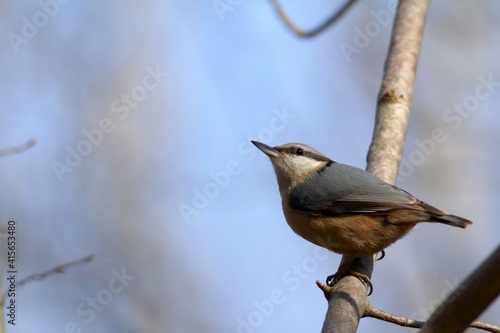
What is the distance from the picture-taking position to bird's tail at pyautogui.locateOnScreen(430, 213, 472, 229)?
2902 millimetres

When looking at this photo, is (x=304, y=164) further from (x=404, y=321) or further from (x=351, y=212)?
(x=404, y=321)

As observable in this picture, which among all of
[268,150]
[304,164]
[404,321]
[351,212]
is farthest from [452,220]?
[268,150]

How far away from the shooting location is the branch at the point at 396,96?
11.6 ft

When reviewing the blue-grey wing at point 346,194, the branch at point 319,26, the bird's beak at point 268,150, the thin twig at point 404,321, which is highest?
the branch at point 319,26

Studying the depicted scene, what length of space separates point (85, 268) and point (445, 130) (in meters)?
4.76

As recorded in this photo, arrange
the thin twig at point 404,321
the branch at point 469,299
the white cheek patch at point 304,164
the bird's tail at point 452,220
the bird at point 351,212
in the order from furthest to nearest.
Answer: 1. the white cheek patch at point 304,164
2. the bird at point 351,212
3. the bird's tail at point 452,220
4. the thin twig at point 404,321
5. the branch at point 469,299

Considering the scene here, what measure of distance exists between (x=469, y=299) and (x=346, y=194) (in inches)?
84.4

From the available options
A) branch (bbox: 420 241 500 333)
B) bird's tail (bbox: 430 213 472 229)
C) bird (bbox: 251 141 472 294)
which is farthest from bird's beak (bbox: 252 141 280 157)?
branch (bbox: 420 241 500 333)

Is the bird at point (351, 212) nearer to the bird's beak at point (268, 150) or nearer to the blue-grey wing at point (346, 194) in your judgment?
the blue-grey wing at point (346, 194)

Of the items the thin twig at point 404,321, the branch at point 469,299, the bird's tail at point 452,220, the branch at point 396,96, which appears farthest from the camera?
the branch at point 396,96

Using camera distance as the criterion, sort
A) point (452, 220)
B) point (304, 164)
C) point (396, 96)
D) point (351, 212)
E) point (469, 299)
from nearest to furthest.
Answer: point (469, 299), point (452, 220), point (351, 212), point (396, 96), point (304, 164)

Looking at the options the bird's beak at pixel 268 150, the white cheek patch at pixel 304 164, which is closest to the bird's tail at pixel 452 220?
the white cheek patch at pixel 304 164

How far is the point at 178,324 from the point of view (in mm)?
5645

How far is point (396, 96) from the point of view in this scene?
148 inches
